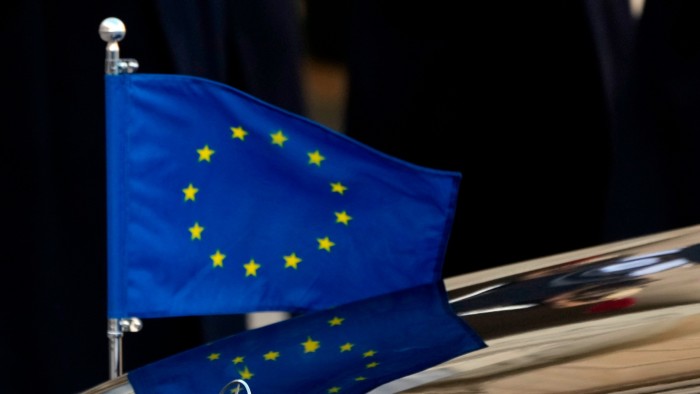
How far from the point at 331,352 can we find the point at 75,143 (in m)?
1.32

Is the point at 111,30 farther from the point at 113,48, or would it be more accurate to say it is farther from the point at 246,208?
the point at 246,208

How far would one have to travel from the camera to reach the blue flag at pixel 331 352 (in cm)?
142

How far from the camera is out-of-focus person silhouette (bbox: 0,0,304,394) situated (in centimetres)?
264

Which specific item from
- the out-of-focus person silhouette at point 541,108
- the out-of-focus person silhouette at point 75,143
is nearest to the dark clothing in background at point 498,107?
the out-of-focus person silhouette at point 541,108

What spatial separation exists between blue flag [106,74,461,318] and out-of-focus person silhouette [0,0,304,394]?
2.73 feet

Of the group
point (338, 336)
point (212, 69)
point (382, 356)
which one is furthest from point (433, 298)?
point (212, 69)

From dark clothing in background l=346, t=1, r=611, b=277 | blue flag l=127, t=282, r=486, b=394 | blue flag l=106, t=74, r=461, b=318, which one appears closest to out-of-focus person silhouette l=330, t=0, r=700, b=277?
dark clothing in background l=346, t=1, r=611, b=277

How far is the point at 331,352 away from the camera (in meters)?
1.55

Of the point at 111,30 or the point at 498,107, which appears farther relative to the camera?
the point at 498,107

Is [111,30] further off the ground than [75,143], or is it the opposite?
[75,143]

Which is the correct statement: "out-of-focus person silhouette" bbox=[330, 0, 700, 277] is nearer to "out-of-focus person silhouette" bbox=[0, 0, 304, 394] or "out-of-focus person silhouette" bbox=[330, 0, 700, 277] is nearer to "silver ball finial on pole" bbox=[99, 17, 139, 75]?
"out-of-focus person silhouette" bbox=[0, 0, 304, 394]

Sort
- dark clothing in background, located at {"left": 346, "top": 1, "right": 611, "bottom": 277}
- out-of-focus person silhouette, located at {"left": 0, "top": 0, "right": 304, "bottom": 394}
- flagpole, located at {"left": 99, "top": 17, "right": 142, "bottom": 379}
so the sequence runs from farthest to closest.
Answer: dark clothing in background, located at {"left": 346, "top": 1, "right": 611, "bottom": 277} < out-of-focus person silhouette, located at {"left": 0, "top": 0, "right": 304, "bottom": 394} < flagpole, located at {"left": 99, "top": 17, "right": 142, "bottom": 379}

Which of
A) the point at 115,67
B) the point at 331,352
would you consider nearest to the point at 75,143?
Result: the point at 115,67

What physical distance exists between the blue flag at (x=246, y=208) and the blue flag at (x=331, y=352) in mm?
167
